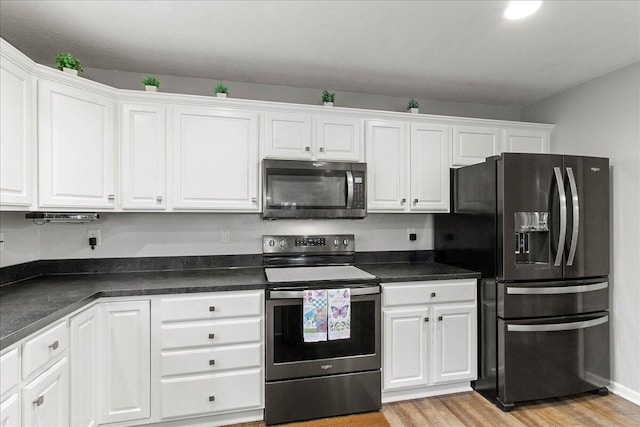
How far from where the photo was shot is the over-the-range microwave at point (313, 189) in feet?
8.51

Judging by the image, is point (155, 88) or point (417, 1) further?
point (155, 88)

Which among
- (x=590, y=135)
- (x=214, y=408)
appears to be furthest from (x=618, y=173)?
(x=214, y=408)

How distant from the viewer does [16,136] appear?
1818 mm

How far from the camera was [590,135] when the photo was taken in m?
2.94

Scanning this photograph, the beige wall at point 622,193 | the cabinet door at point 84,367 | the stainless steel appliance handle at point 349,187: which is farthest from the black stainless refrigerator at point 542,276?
the cabinet door at point 84,367

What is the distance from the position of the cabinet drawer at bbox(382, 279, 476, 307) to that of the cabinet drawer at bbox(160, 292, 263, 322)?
0.94m

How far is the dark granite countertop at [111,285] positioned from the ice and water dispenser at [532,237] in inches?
15.0

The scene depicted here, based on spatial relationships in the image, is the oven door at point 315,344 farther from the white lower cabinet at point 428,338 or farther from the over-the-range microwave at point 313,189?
the over-the-range microwave at point 313,189

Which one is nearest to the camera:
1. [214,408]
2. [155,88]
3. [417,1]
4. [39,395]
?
[39,395]

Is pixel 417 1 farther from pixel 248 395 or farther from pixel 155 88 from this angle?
pixel 248 395

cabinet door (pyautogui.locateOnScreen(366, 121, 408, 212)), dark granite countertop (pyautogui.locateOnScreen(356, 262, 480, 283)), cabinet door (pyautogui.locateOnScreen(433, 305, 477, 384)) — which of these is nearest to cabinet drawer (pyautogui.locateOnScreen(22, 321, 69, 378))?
dark granite countertop (pyautogui.locateOnScreen(356, 262, 480, 283))

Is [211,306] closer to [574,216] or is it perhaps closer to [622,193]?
[574,216]

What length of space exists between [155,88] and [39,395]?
1934 mm

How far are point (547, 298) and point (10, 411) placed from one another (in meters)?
3.05
